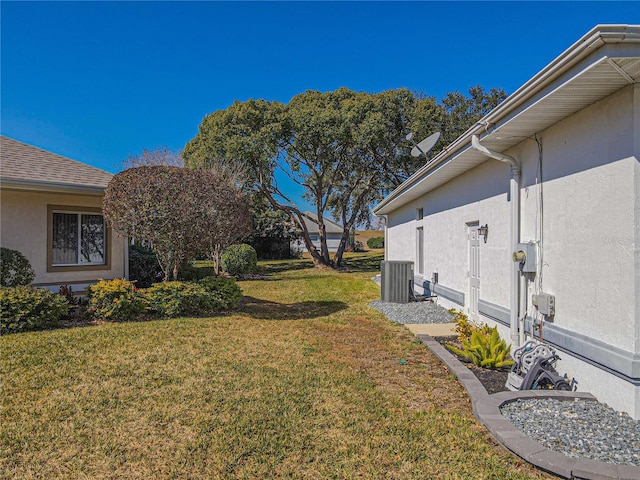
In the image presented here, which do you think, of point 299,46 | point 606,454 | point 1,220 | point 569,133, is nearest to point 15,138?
point 1,220

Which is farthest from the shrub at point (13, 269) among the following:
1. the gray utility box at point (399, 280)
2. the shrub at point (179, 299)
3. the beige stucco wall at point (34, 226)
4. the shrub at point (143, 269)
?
the gray utility box at point (399, 280)

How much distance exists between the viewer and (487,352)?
5340 millimetres

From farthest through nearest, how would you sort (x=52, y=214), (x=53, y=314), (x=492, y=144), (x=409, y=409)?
(x=52, y=214)
(x=53, y=314)
(x=492, y=144)
(x=409, y=409)

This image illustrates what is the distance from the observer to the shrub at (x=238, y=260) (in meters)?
17.7

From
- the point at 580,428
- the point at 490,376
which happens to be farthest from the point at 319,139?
the point at 580,428

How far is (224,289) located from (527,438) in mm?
7163

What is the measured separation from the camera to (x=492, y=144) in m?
5.80

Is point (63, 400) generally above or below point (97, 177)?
below

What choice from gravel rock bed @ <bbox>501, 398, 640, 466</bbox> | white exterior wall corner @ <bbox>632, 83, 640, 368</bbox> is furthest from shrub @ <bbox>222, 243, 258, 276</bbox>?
white exterior wall corner @ <bbox>632, 83, 640, 368</bbox>

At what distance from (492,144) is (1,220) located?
409 inches

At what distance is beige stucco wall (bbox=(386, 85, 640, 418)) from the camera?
3.56 metres

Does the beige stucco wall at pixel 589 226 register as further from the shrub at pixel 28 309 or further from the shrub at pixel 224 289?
the shrub at pixel 28 309

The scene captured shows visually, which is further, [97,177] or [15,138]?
[15,138]

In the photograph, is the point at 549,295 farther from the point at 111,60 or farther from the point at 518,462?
the point at 111,60
